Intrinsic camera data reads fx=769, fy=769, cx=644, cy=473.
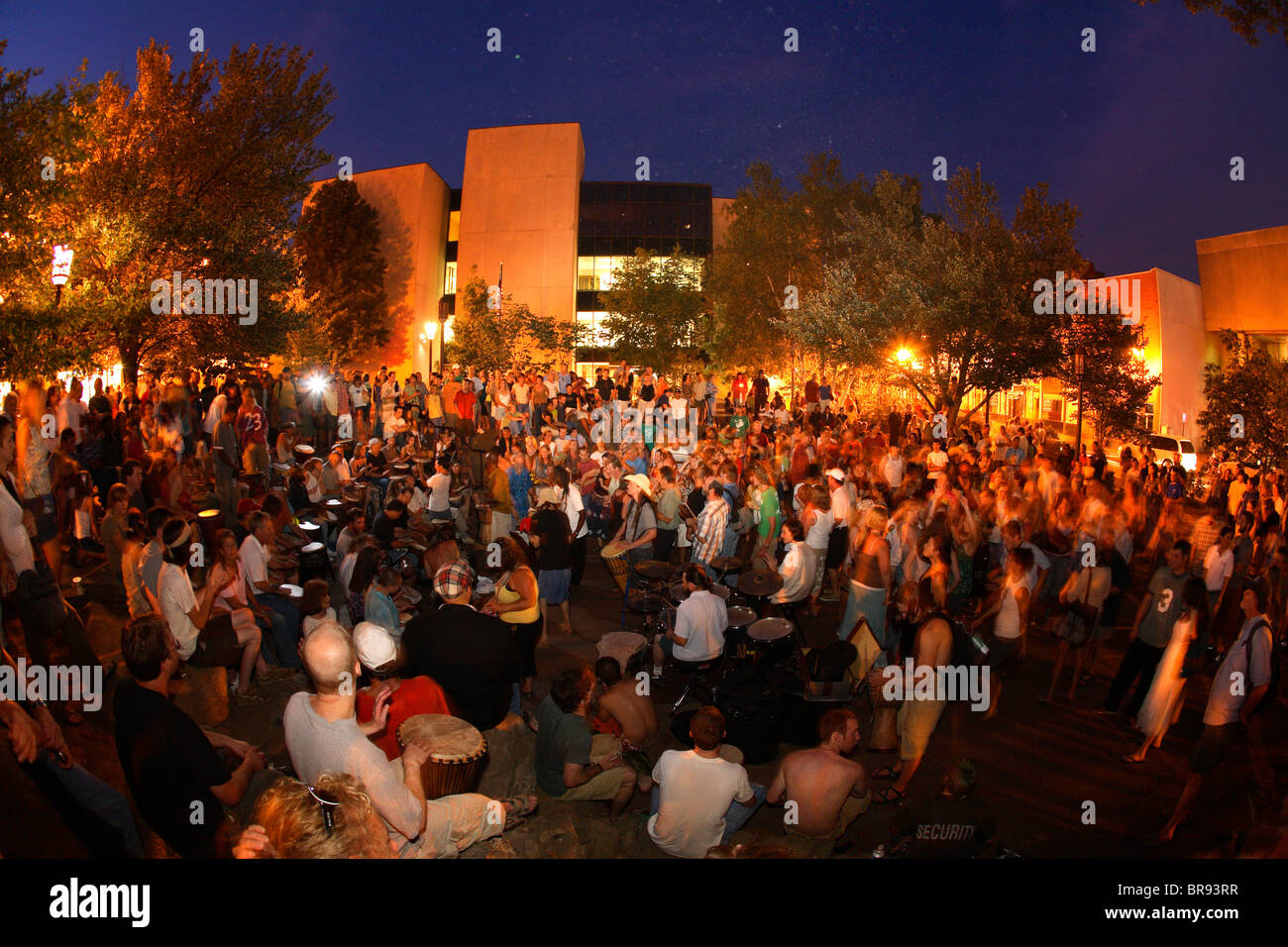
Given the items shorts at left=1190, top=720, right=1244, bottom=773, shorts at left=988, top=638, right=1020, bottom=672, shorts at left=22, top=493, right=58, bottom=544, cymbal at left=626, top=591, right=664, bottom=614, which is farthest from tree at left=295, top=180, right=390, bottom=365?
shorts at left=1190, top=720, right=1244, bottom=773

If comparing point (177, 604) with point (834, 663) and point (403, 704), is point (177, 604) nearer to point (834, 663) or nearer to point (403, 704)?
point (403, 704)

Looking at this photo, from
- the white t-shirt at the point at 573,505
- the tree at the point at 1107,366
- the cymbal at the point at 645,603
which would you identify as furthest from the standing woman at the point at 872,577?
the tree at the point at 1107,366

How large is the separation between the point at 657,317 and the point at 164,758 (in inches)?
1145

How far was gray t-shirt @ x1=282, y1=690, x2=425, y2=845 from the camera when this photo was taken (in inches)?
118

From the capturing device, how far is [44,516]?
666 centimetres

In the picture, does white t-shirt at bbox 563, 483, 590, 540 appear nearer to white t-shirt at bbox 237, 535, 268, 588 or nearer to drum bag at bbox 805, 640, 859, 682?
white t-shirt at bbox 237, 535, 268, 588

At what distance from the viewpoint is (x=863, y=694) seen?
23.9ft

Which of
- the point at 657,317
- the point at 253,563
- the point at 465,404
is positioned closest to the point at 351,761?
the point at 253,563

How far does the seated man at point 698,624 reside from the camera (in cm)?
662

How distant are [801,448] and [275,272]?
13.4 metres

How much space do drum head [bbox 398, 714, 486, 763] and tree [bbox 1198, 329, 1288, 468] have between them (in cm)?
1628

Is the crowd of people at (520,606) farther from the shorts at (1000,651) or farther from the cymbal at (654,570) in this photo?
the cymbal at (654,570)
